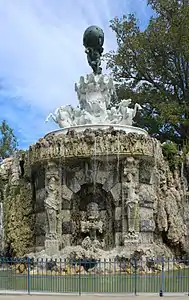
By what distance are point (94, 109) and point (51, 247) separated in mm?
5796

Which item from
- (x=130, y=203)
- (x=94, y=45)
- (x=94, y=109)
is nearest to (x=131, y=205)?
(x=130, y=203)

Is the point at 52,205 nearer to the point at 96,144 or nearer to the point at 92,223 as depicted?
the point at 92,223

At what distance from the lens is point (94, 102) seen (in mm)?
22141

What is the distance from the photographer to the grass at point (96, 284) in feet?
43.4

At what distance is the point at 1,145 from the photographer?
41.0m

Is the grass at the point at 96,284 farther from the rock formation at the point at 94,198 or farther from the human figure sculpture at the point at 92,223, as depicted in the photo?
the human figure sculpture at the point at 92,223

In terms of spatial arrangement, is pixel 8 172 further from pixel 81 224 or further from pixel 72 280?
pixel 72 280

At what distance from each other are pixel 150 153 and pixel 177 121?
11791mm

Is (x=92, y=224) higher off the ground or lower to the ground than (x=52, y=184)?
lower

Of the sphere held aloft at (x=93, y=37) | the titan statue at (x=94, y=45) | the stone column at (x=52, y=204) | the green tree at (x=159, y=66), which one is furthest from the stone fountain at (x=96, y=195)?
the green tree at (x=159, y=66)

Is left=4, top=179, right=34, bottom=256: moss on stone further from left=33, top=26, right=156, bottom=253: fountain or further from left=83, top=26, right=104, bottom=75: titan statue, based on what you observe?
left=83, top=26, right=104, bottom=75: titan statue

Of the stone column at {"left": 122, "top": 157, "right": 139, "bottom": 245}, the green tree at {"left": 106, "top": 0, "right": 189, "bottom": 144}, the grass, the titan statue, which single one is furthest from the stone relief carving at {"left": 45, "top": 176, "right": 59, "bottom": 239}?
the green tree at {"left": 106, "top": 0, "right": 189, "bottom": 144}

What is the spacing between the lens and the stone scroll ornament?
21.8 meters

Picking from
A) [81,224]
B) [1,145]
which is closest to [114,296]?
[81,224]
